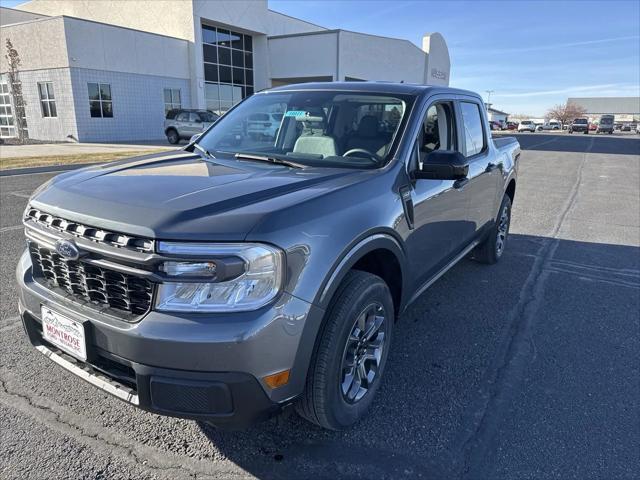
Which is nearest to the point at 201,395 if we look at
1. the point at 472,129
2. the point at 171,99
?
the point at 472,129

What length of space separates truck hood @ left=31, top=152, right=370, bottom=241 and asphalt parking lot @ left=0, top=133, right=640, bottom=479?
1.18 meters

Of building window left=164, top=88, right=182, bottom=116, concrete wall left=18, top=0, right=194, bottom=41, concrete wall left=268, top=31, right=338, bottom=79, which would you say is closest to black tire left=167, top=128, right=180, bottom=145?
building window left=164, top=88, right=182, bottom=116

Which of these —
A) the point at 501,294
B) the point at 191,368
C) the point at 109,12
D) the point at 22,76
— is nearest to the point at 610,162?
the point at 501,294

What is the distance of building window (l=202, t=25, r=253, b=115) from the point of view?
30312 millimetres

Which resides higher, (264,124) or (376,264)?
(264,124)

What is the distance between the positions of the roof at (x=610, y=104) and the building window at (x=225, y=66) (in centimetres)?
12468

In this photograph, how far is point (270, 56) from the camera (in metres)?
34.2

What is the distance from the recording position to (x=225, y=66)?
3188 cm

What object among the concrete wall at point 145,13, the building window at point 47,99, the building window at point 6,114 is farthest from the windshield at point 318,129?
the concrete wall at point 145,13

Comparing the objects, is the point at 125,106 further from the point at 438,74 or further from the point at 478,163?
the point at 438,74

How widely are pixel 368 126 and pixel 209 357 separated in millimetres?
2045

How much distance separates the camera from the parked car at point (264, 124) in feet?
11.9

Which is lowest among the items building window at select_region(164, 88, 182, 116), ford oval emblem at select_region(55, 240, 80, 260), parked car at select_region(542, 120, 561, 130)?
parked car at select_region(542, 120, 561, 130)

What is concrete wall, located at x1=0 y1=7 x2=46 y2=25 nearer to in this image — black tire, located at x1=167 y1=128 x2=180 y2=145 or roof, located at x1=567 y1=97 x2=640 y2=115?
black tire, located at x1=167 y1=128 x2=180 y2=145
